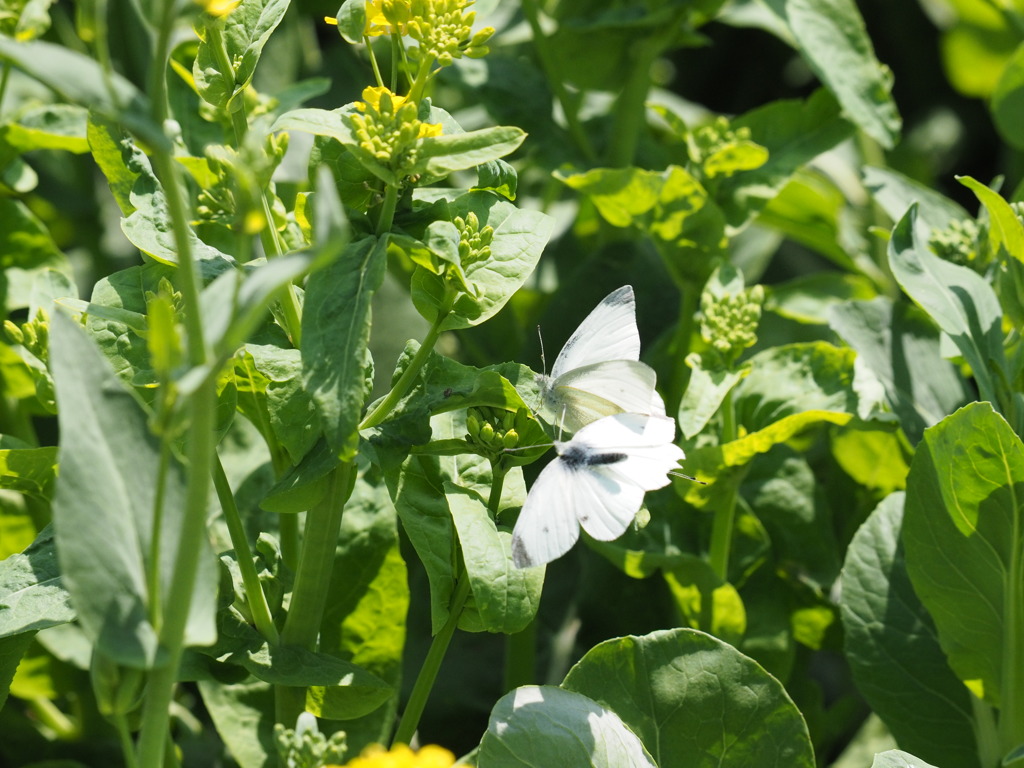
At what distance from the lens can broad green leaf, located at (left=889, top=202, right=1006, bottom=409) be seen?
844mm

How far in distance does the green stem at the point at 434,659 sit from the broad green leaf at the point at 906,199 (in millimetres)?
595

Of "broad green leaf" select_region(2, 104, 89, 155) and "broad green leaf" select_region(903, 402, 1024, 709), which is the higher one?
"broad green leaf" select_region(2, 104, 89, 155)

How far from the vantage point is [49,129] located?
98cm

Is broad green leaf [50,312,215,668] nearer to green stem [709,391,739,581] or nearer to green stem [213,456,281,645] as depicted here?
green stem [213,456,281,645]

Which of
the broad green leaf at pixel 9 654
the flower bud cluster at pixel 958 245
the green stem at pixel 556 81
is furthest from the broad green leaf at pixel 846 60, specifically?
the broad green leaf at pixel 9 654

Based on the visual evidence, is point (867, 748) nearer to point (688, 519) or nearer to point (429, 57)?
point (688, 519)

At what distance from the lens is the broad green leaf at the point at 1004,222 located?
2.66ft

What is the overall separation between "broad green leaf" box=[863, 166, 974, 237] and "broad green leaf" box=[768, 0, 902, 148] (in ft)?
0.12

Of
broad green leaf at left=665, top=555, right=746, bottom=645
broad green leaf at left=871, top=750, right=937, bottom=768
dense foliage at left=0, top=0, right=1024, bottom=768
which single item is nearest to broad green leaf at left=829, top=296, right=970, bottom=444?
dense foliage at left=0, top=0, right=1024, bottom=768

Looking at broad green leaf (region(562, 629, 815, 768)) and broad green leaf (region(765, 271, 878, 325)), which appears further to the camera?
broad green leaf (region(765, 271, 878, 325))

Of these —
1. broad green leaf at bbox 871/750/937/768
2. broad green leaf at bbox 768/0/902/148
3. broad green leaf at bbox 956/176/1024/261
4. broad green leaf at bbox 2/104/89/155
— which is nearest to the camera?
broad green leaf at bbox 871/750/937/768

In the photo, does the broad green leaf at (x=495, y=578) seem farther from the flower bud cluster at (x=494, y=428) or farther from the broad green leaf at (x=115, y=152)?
the broad green leaf at (x=115, y=152)

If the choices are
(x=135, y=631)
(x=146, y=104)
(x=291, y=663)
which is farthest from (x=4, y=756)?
(x=146, y=104)

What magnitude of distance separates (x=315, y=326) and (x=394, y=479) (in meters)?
0.14
